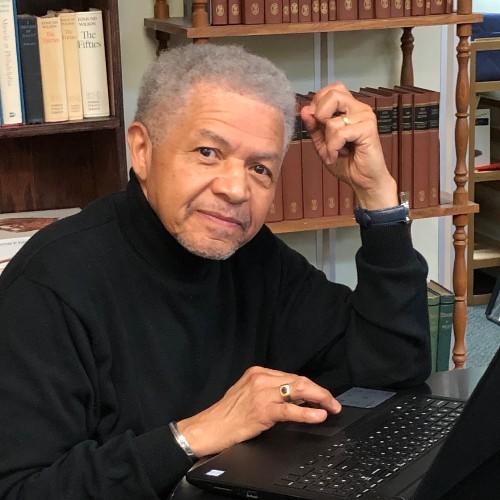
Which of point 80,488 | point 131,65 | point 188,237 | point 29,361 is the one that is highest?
point 131,65

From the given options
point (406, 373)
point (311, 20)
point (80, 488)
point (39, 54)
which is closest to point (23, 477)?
point (80, 488)

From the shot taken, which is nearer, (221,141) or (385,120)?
(221,141)

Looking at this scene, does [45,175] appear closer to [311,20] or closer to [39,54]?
[39,54]

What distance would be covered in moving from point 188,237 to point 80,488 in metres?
0.39

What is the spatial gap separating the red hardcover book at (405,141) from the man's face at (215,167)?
140cm

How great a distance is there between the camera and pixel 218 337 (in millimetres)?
1483

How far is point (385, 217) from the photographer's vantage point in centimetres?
151

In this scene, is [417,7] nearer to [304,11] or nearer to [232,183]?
[304,11]

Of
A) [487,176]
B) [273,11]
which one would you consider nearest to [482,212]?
[487,176]

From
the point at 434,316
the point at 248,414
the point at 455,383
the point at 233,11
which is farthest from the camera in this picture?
the point at 434,316

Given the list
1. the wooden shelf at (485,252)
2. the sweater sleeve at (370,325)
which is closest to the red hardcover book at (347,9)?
the sweater sleeve at (370,325)

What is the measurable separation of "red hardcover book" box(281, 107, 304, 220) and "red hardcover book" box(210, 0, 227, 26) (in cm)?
37

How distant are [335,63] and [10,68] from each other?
3.50 ft

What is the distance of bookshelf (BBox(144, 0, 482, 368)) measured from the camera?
8.14 ft
